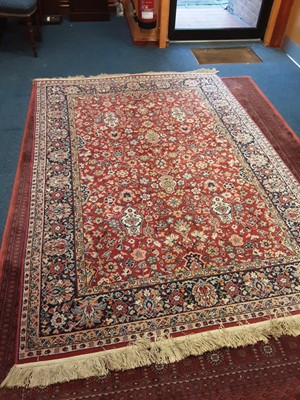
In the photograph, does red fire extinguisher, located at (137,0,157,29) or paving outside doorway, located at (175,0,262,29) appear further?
paving outside doorway, located at (175,0,262,29)

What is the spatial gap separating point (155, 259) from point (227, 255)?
1.25ft

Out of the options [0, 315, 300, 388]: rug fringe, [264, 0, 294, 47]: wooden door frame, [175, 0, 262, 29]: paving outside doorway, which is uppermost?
[264, 0, 294, 47]: wooden door frame

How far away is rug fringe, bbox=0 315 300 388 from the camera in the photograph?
1.48 metres

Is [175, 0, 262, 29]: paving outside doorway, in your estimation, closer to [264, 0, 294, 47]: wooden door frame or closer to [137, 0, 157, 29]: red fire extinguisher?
[264, 0, 294, 47]: wooden door frame

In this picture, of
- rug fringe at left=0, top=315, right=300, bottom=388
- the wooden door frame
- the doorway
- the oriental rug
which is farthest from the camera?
the doorway

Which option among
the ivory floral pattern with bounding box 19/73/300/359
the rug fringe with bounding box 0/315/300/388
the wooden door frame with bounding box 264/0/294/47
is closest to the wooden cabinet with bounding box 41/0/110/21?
the ivory floral pattern with bounding box 19/73/300/359

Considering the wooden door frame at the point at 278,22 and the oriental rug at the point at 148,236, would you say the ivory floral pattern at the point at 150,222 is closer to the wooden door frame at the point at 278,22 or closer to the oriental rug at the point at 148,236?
the oriental rug at the point at 148,236

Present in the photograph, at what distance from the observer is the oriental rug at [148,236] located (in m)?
1.62

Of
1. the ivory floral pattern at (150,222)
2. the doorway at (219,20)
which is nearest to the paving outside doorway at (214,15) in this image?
the doorway at (219,20)

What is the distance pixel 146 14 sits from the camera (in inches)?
145

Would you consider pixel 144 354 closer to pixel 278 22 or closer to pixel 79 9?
pixel 278 22

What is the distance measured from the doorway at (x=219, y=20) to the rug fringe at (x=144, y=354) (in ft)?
10.9

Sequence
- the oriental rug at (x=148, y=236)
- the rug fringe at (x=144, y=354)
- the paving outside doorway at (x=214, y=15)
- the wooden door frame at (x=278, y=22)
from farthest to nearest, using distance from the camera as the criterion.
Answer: the paving outside doorway at (x=214, y=15)
the wooden door frame at (x=278, y=22)
the oriental rug at (x=148, y=236)
the rug fringe at (x=144, y=354)

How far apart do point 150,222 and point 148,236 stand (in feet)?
0.36
